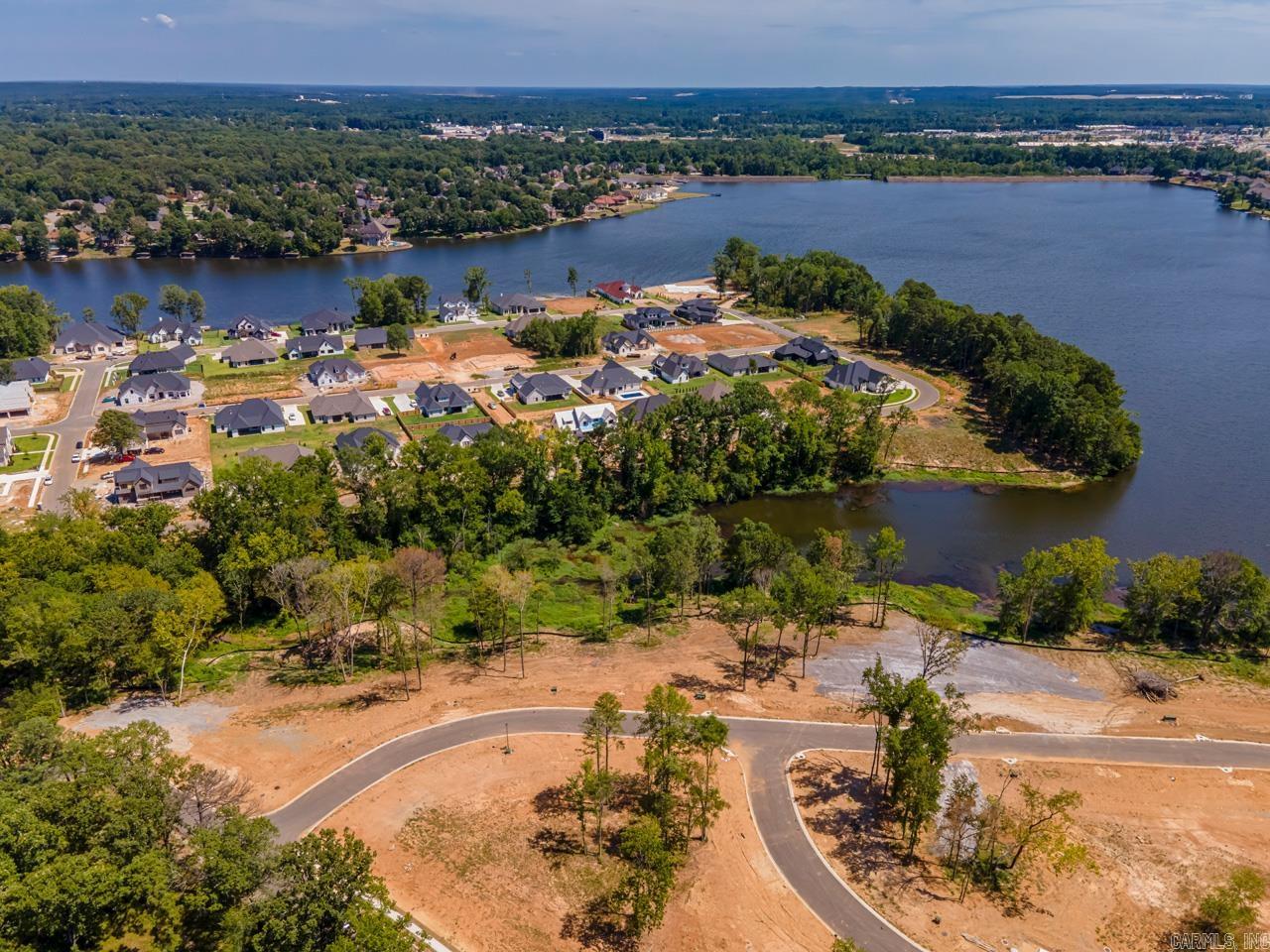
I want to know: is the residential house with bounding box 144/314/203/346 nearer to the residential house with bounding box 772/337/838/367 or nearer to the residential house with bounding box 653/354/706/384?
the residential house with bounding box 653/354/706/384

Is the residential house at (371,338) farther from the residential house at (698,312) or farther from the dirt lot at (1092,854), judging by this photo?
the dirt lot at (1092,854)

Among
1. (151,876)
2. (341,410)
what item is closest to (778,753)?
(151,876)

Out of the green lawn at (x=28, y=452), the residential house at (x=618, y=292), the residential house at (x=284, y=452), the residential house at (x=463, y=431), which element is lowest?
the green lawn at (x=28, y=452)

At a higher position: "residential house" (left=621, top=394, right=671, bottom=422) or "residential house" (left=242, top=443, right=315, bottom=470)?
"residential house" (left=621, top=394, right=671, bottom=422)

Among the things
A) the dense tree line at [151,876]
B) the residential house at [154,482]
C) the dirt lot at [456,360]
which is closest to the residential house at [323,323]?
the dirt lot at [456,360]

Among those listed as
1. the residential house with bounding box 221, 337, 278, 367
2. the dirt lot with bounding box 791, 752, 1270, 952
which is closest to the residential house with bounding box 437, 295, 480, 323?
the residential house with bounding box 221, 337, 278, 367

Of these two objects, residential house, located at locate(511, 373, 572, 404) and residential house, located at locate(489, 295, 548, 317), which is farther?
residential house, located at locate(489, 295, 548, 317)
